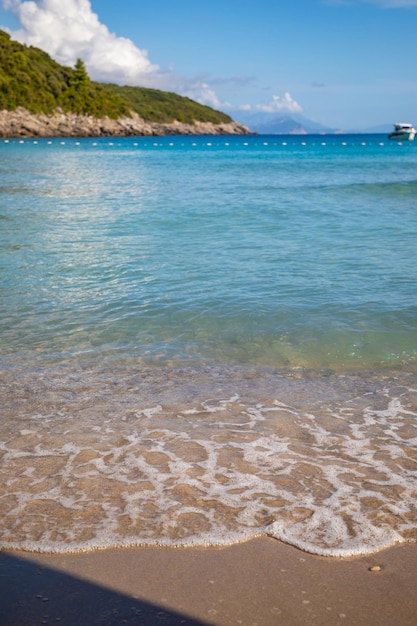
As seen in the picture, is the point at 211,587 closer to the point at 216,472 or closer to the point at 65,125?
the point at 216,472

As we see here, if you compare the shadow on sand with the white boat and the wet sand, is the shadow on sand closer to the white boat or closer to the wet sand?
the wet sand

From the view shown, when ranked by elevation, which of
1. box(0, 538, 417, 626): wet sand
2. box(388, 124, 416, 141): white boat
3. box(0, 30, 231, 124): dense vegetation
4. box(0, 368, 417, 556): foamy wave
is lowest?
box(0, 368, 417, 556): foamy wave

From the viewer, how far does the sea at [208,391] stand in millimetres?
3959

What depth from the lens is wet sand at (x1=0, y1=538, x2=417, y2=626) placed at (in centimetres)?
296

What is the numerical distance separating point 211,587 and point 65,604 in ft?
2.58

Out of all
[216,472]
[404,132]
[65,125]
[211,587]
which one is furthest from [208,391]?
[65,125]

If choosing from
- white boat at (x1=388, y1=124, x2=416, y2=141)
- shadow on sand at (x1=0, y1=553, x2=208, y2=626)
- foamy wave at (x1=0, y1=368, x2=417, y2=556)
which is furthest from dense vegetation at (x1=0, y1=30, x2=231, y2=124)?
shadow on sand at (x1=0, y1=553, x2=208, y2=626)

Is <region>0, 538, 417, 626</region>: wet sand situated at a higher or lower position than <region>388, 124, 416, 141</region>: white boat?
lower

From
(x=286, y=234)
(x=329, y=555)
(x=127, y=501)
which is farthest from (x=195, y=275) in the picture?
(x=329, y=555)

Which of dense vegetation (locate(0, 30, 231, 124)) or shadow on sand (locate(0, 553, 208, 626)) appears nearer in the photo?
shadow on sand (locate(0, 553, 208, 626))

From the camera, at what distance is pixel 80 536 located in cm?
372

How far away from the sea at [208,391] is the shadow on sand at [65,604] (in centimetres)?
30

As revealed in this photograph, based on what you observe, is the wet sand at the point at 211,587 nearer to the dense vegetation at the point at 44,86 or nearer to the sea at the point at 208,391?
the sea at the point at 208,391

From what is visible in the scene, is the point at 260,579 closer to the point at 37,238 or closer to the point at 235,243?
the point at 235,243
